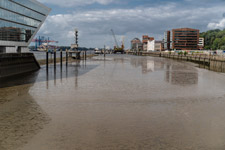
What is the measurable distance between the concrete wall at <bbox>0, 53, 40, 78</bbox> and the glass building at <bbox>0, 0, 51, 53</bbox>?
4924 millimetres

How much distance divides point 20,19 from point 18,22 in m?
0.76

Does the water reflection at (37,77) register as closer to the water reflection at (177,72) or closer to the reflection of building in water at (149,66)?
the water reflection at (177,72)

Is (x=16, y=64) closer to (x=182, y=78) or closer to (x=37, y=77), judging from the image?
(x=37, y=77)

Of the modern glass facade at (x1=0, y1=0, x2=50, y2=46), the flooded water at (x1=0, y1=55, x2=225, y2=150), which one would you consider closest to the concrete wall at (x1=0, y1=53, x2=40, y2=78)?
the modern glass facade at (x1=0, y1=0, x2=50, y2=46)

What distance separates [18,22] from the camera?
4922cm

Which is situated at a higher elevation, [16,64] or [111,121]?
[16,64]

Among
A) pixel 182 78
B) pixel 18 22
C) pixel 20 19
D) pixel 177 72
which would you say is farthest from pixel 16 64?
pixel 177 72

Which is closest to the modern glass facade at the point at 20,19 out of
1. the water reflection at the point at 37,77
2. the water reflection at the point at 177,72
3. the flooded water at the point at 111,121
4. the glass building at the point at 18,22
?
the glass building at the point at 18,22

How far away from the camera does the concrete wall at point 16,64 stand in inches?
1334

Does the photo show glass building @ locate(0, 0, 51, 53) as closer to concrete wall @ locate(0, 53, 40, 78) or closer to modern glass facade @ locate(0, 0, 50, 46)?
modern glass facade @ locate(0, 0, 50, 46)

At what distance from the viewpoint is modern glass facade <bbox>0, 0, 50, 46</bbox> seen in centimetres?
4419

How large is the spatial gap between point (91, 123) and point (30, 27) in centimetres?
4569

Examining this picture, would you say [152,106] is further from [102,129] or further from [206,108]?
[102,129]

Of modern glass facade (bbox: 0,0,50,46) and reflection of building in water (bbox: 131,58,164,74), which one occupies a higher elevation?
modern glass facade (bbox: 0,0,50,46)
